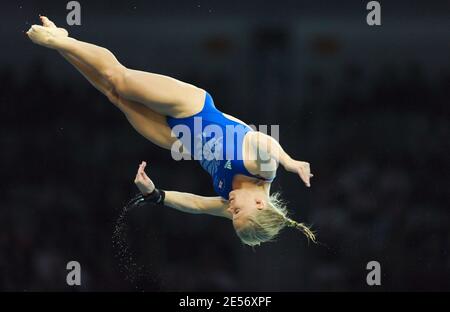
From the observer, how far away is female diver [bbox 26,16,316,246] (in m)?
4.20

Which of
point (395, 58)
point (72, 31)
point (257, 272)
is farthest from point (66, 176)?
point (395, 58)

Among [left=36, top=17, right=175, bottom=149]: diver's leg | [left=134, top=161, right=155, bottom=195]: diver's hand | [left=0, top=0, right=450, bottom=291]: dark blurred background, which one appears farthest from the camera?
[left=0, top=0, right=450, bottom=291]: dark blurred background

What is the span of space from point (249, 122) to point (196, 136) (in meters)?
1.59

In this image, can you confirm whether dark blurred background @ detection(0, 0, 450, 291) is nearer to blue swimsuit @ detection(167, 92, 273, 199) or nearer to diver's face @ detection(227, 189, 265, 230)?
blue swimsuit @ detection(167, 92, 273, 199)

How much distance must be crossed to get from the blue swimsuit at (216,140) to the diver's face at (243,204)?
0.33 feet

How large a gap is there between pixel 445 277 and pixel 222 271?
1.74 metres

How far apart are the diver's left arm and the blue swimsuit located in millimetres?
138

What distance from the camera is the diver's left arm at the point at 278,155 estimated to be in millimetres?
3746

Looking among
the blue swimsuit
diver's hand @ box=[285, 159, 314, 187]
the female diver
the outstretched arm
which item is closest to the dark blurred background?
the outstretched arm

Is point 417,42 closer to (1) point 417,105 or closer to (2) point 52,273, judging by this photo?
(1) point 417,105

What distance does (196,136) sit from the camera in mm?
4410

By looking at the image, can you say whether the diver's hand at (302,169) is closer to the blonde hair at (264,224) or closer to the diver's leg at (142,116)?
the blonde hair at (264,224)

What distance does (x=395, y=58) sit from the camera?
617 cm

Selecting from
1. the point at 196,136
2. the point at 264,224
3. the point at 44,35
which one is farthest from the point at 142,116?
the point at 264,224
